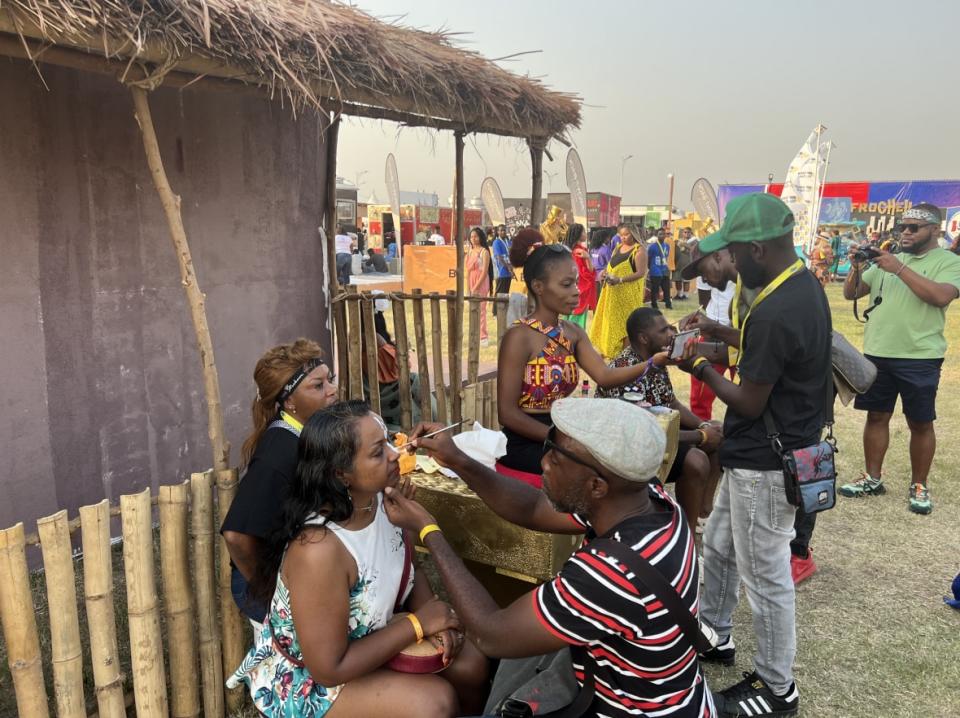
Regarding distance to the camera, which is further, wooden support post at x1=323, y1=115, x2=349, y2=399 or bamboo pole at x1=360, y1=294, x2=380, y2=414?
wooden support post at x1=323, y1=115, x2=349, y2=399

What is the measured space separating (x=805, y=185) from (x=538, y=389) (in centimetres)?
1032

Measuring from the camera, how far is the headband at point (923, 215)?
4.93 metres

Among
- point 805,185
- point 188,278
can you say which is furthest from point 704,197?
point 188,278

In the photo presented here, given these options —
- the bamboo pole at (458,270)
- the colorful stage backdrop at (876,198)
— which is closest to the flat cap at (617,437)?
the bamboo pole at (458,270)

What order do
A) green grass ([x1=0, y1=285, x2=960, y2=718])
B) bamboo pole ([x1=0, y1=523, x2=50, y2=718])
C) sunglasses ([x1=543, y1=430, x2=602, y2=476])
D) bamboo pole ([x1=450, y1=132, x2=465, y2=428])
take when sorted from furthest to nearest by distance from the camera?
bamboo pole ([x1=450, y1=132, x2=465, y2=428]) → green grass ([x1=0, y1=285, x2=960, y2=718]) → bamboo pole ([x1=0, y1=523, x2=50, y2=718]) → sunglasses ([x1=543, y1=430, x2=602, y2=476])

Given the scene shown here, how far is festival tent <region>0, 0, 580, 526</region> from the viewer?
3.01 metres

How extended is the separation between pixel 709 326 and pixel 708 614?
145cm

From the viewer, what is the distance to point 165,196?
119 inches

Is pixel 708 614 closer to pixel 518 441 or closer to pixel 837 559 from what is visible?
pixel 518 441

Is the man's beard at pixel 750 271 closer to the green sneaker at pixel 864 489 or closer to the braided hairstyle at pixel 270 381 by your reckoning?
the braided hairstyle at pixel 270 381

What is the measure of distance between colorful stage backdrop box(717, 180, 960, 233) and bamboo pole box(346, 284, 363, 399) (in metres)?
25.6

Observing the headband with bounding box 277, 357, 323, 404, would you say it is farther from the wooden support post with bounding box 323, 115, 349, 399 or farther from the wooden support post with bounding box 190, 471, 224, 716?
the wooden support post with bounding box 323, 115, 349, 399

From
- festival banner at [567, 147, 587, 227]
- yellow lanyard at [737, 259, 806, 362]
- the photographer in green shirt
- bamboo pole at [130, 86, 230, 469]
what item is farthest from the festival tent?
festival banner at [567, 147, 587, 227]

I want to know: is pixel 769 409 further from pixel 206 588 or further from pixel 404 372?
pixel 404 372
